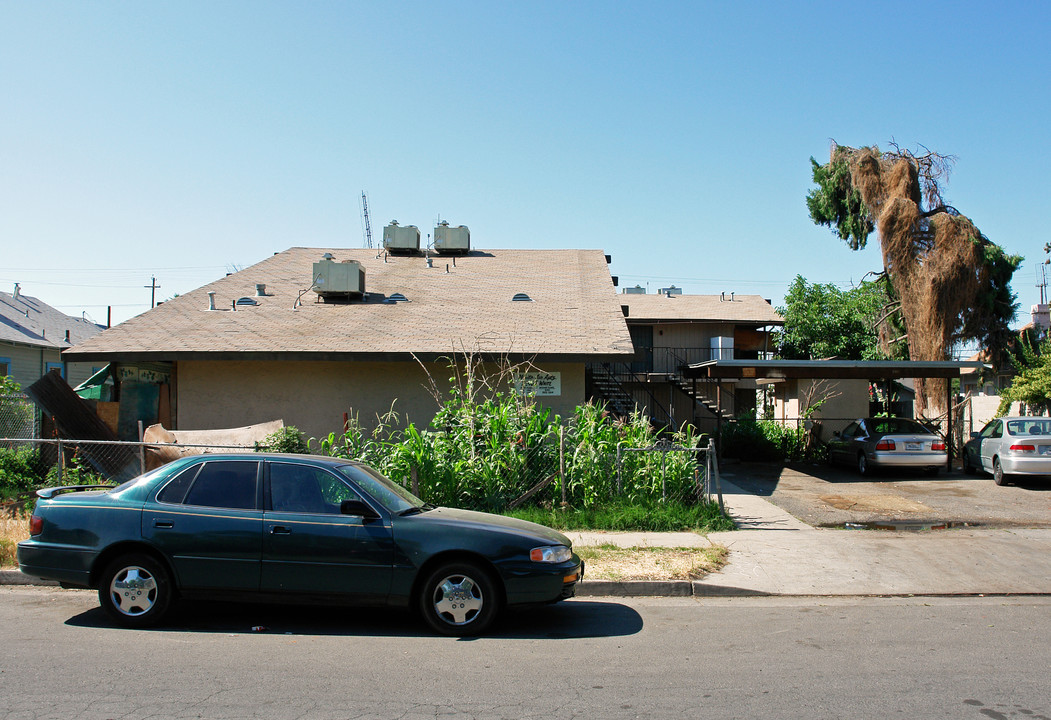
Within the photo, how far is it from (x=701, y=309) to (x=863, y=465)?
48.4ft

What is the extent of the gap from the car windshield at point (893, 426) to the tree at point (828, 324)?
1563cm

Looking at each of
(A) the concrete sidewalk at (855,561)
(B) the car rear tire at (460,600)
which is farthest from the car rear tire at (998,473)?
(B) the car rear tire at (460,600)

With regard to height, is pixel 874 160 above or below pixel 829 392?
above

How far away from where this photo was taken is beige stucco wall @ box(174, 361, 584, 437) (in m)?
15.1

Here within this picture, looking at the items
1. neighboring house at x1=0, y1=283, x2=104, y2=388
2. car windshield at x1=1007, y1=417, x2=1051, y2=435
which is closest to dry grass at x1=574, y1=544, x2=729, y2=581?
car windshield at x1=1007, y1=417, x2=1051, y2=435

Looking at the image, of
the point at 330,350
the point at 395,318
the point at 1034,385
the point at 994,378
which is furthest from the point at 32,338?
the point at 994,378

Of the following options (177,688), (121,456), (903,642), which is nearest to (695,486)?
(903,642)

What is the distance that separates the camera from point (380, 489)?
6.64 m

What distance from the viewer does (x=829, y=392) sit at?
25.7 m

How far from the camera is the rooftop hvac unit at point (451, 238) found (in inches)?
885

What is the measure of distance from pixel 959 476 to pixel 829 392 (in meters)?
8.71

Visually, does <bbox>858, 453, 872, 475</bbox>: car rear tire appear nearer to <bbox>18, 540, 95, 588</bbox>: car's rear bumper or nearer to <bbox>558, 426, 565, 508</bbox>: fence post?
<bbox>558, 426, 565, 508</bbox>: fence post

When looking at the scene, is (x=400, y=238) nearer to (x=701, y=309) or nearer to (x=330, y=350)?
(x=330, y=350)

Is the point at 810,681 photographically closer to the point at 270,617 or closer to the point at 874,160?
the point at 270,617
